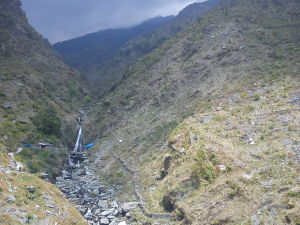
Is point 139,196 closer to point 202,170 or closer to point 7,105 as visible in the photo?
point 202,170

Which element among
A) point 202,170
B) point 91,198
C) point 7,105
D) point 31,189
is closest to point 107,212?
point 91,198

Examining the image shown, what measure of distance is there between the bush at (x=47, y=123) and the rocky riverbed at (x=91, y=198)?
840 cm

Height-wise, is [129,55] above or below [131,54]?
below

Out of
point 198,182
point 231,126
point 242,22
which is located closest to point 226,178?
point 198,182

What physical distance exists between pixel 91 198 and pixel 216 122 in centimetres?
1561

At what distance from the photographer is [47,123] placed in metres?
50.2

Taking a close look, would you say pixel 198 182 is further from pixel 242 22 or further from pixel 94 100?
pixel 94 100

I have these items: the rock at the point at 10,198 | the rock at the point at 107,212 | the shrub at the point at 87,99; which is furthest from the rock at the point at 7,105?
the shrub at the point at 87,99

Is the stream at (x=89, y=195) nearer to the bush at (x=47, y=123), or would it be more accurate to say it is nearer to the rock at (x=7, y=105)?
the bush at (x=47, y=123)

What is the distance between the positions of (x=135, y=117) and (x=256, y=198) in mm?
33747

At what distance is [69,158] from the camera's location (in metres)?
47.2

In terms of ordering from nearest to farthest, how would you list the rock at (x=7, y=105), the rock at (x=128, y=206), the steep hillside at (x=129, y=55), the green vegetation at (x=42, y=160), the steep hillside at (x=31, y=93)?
the rock at (x=128, y=206)
the green vegetation at (x=42, y=160)
the steep hillside at (x=31, y=93)
the rock at (x=7, y=105)
the steep hillside at (x=129, y=55)

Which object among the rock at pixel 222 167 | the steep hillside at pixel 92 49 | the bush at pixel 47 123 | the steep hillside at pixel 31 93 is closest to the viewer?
the rock at pixel 222 167

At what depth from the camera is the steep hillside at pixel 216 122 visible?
2344 cm
